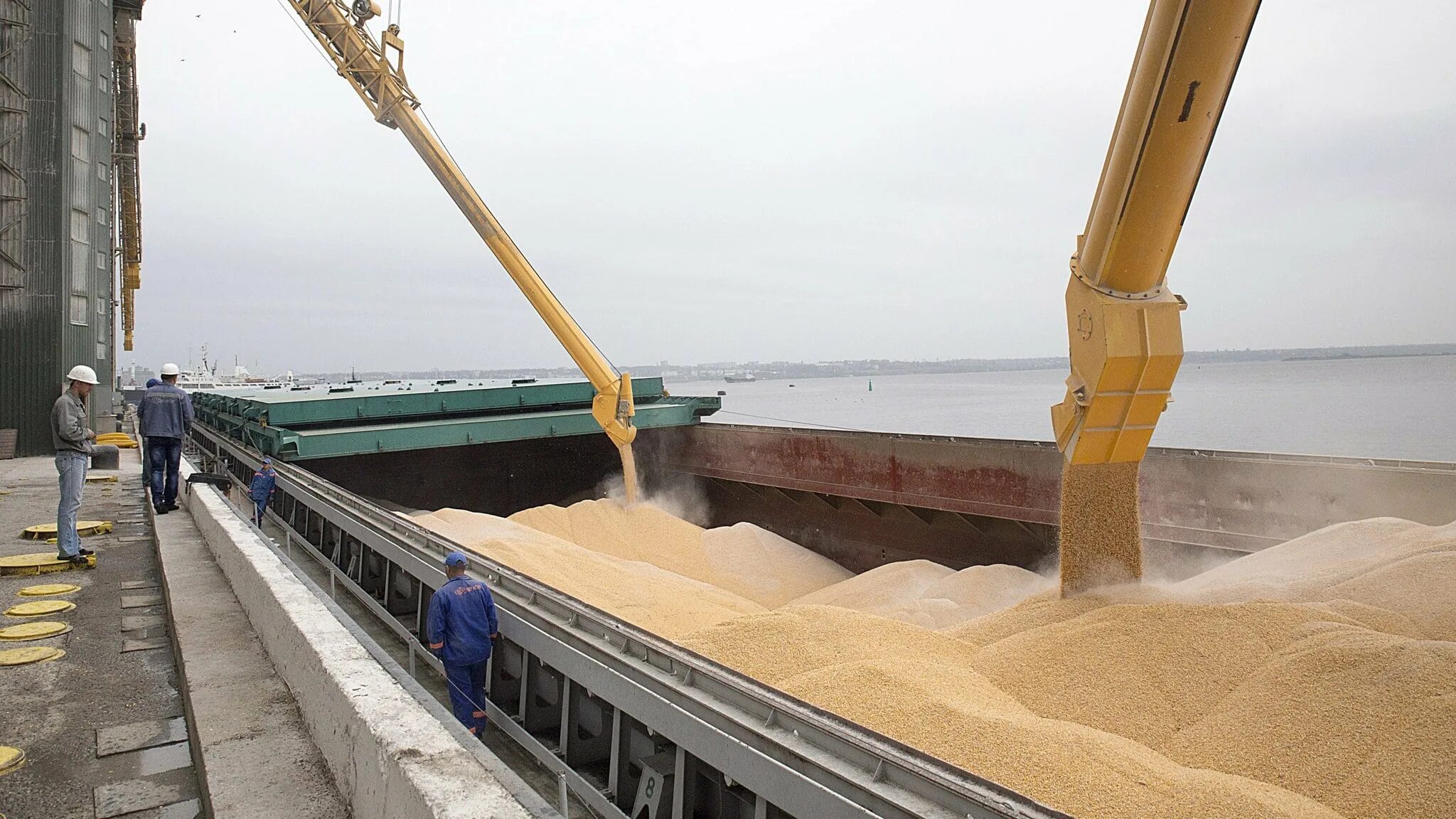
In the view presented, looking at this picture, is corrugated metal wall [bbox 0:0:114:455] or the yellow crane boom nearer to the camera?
the yellow crane boom

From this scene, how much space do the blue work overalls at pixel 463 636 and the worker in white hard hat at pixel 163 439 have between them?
456 centimetres

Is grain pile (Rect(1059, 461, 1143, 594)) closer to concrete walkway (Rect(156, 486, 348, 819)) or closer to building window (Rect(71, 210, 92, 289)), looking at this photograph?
concrete walkway (Rect(156, 486, 348, 819))

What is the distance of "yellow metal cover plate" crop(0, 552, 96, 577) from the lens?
18.1 feet

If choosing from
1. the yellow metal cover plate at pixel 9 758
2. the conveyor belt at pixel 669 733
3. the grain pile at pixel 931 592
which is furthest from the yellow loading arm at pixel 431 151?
the yellow metal cover plate at pixel 9 758

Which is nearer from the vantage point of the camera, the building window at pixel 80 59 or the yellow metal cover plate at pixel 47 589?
the yellow metal cover plate at pixel 47 589

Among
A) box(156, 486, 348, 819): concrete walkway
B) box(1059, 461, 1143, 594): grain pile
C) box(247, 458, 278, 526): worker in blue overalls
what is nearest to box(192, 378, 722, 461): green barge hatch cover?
box(247, 458, 278, 526): worker in blue overalls

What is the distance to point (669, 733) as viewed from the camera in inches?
117

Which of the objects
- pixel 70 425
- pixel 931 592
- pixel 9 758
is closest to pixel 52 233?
pixel 70 425

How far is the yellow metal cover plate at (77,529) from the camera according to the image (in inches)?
260

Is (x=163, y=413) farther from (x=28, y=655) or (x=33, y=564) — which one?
(x=28, y=655)

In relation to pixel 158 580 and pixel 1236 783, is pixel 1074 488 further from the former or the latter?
pixel 158 580

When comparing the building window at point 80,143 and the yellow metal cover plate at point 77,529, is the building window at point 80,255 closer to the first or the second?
the building window at point 80,143

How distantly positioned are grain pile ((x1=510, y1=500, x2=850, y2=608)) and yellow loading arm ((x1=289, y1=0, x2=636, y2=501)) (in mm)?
749

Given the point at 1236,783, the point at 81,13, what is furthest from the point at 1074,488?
the point at 81,13
